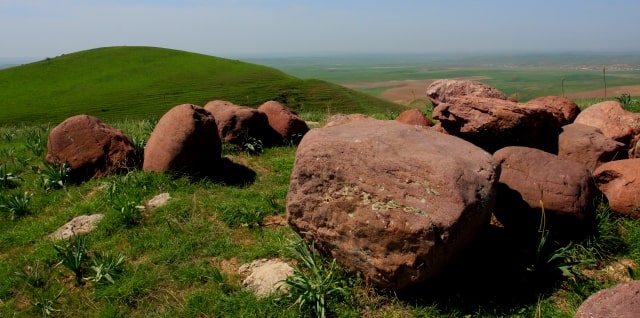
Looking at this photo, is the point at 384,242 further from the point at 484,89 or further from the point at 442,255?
the point at 484,89

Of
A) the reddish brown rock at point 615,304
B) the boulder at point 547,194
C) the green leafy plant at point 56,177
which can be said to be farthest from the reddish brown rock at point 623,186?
the green leafy plant at point 56,177

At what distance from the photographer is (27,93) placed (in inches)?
1571

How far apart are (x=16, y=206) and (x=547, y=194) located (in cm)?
1009

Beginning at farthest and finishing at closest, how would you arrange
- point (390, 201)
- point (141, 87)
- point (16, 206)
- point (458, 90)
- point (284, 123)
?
point (141, 87), point (284, 123), point (458, 90), point (16, 206), point (390, 201)

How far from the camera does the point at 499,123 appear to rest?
778 cm

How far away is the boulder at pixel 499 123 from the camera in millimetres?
7789

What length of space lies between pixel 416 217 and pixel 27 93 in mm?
45221

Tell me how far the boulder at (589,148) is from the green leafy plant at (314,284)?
16.7 feet

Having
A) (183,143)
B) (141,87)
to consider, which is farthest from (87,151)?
(141,87)

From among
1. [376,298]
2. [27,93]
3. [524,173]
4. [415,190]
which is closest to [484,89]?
[524,173]

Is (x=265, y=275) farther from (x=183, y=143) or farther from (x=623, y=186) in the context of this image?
(x=623, y=186)

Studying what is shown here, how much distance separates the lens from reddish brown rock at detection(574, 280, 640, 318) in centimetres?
387

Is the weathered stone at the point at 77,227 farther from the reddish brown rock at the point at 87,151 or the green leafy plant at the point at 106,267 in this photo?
the reddish brown rock at the point at 87,151

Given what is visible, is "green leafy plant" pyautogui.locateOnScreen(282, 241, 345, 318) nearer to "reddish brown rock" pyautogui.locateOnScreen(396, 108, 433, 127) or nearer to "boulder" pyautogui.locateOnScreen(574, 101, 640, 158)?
"reddish brown rock" pyautogui.locateOnScreen(396, 108, 433, 127)
